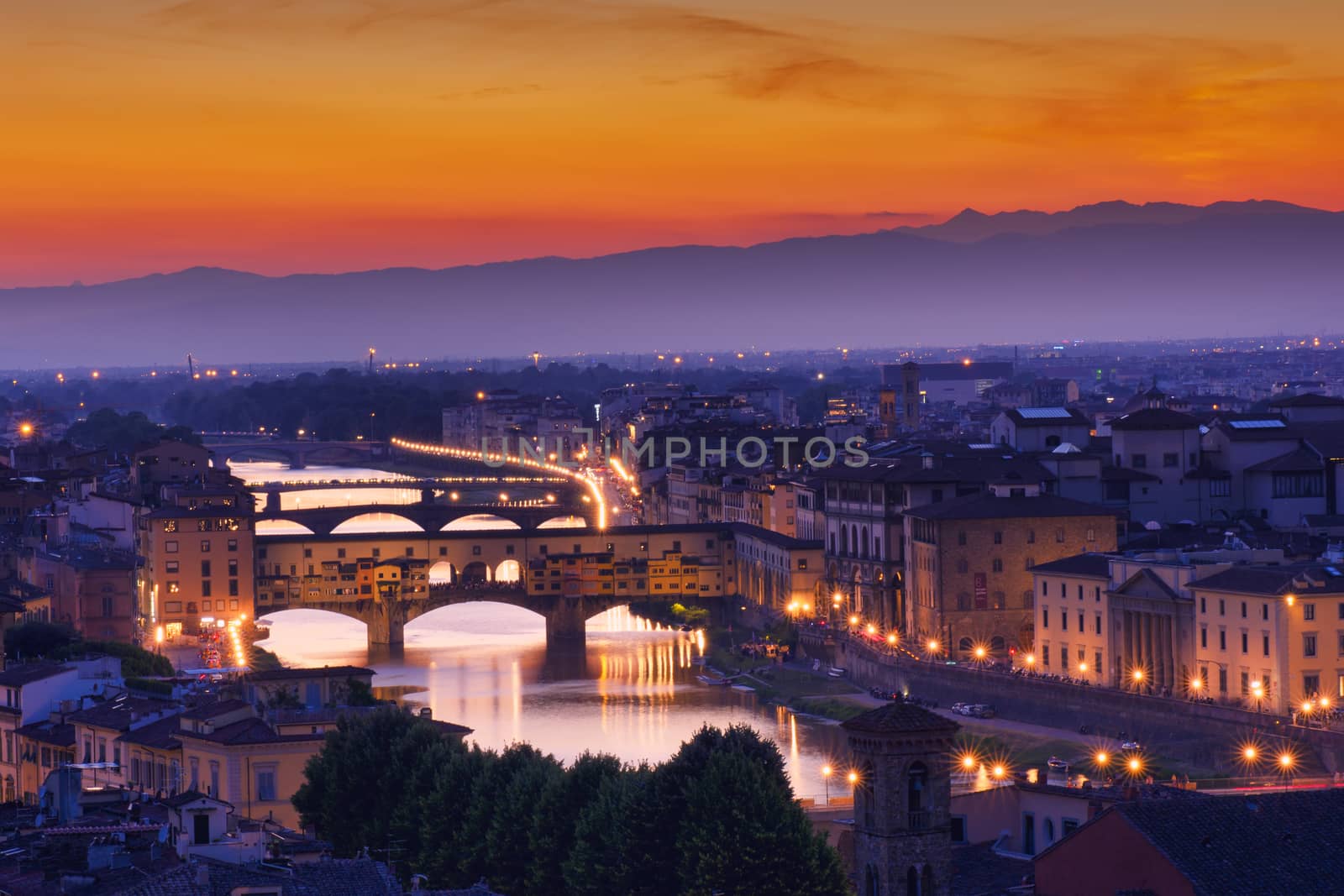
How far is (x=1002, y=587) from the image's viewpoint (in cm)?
4178

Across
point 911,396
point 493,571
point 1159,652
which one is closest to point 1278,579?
point 1159,652

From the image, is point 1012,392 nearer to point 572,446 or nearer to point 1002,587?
point 572,446

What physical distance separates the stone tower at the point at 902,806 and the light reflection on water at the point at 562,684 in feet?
42.6

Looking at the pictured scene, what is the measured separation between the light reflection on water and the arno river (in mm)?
31

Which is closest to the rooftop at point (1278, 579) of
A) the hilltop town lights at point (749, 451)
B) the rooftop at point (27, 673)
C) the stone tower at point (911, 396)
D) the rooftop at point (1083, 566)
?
the rooftop at point (1083, 566)

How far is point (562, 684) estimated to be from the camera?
4394 centimetres

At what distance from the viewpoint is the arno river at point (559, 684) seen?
35781mm

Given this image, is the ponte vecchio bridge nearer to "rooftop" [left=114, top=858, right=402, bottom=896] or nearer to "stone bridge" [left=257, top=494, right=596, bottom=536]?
"stone bridge" [left=257, top=494, right=596, bottom=536]

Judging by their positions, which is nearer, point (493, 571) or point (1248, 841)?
point (1248, 841)

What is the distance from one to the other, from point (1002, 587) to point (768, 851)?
23.0 meters

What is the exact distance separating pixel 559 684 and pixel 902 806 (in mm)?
27580

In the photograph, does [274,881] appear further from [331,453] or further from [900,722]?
[331,453]

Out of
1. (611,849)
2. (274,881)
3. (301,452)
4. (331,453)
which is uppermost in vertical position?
(301,452)

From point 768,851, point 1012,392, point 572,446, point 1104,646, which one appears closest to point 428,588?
point 1104,646
